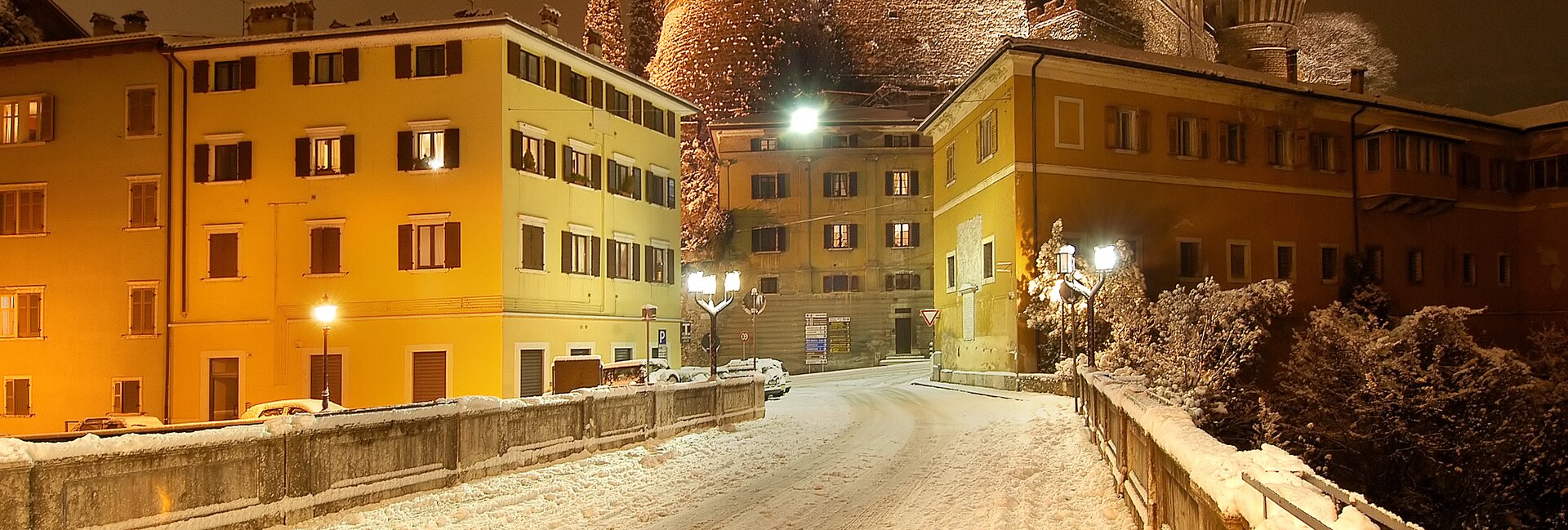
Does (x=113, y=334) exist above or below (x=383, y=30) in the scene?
below

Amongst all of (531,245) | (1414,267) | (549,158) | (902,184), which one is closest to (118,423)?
(531,245)

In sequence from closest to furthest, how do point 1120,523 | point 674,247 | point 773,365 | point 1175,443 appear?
point 1175,443, point 1120,523, point 773,365, point 674,247

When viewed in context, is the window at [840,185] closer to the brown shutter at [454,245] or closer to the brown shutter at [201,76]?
the brown shutter at [454,245]

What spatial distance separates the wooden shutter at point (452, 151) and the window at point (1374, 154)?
31084mm

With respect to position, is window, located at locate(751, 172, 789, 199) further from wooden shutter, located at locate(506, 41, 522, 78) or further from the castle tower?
the castle tower

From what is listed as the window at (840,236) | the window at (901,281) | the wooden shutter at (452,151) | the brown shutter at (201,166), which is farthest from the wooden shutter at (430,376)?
the window at (901,281)

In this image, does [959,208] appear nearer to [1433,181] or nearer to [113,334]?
[1433,181]

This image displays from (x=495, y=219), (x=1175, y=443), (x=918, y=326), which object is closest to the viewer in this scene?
(x=1175, y=443)

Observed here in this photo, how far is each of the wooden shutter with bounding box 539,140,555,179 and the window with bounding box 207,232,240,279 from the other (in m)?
8.83

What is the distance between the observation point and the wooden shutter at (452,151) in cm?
3164

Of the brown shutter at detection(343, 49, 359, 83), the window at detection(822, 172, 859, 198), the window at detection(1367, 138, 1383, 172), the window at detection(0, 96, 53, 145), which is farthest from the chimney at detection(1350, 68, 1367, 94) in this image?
the window at detection(0, 96, 53, 145)

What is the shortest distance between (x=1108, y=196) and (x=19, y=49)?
32.8 m

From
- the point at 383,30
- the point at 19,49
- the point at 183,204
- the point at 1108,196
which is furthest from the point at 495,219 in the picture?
the point at 1108,196

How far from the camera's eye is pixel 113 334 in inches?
1313
